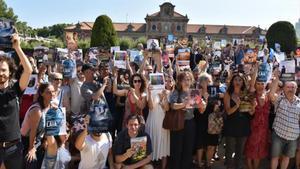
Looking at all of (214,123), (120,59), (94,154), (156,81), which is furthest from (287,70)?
(94,154)

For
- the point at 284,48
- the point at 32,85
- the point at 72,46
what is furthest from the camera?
the point at 284,48

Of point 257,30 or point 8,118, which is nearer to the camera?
point 8,118

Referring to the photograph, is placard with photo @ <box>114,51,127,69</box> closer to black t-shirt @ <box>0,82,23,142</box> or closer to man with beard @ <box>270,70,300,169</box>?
man with beard @ <box>270,70,300,169</box>

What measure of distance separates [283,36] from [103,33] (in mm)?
14125

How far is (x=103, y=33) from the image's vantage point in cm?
3247

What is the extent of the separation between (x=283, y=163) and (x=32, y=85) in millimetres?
4033

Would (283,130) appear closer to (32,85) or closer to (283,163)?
(283,163)

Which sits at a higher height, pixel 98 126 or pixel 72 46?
pixel 72 46

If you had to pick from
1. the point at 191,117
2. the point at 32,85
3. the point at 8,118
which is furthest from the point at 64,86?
the point at 8,118

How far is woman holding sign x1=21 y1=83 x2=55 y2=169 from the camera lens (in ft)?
16.0

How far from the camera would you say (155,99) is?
6.26 m

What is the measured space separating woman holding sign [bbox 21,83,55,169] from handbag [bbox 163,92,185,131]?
1867mm

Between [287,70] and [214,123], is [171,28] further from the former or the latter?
[214,123]

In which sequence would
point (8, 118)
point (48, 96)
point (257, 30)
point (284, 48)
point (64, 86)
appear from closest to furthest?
point (8, 118), point (48, 96), point (64, 86), point (284, 48), point (257, 30)
